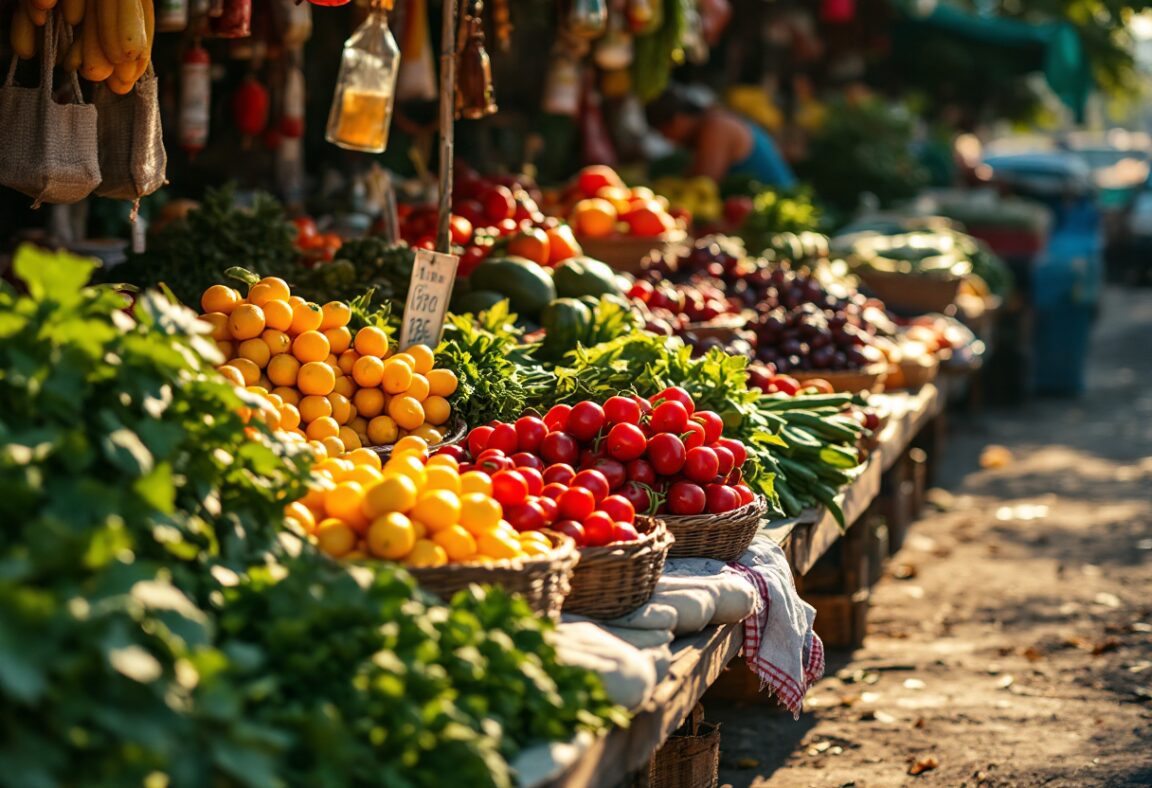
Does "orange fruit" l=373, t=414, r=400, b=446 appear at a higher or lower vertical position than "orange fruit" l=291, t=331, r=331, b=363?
lower

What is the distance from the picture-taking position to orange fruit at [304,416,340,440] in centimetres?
357

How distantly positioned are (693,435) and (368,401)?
2.73 feet

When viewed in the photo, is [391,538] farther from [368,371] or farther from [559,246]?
[559,246]

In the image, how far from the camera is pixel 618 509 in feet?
10.4

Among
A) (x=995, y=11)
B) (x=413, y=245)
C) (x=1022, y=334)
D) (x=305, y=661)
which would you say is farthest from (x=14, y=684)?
(x=995, y=11)

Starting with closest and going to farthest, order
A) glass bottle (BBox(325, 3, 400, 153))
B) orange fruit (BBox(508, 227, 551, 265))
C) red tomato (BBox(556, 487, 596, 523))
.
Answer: red tomato (BBox(556, 487, 596, 523)), glass bottle (BBox(325, 3, 400, 153)), orange fruit (BBox(508, 227, 551, 265))

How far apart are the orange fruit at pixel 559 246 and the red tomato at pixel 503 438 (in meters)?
2.29

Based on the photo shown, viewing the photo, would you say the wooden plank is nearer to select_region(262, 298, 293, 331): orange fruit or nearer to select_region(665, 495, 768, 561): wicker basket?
select_region(665, 495, 768, 561): wicker basket

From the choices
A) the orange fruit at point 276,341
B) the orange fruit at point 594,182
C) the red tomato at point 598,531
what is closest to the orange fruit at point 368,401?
the orange fruit at point 276,341

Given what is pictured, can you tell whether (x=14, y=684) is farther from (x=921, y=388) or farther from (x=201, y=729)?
(x=921, y=388)

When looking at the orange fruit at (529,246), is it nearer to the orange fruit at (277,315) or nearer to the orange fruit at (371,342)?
the orange fruit at (371,342)

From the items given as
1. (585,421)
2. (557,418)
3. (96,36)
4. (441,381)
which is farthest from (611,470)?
(96,36)

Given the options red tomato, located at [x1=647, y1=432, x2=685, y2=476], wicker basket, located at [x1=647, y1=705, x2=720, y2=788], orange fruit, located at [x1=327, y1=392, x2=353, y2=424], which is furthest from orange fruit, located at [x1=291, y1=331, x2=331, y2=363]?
wicker basket, located at [x1=647, y1=705, x2=720, y2=788]

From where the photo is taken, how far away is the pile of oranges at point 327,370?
11.9ft
